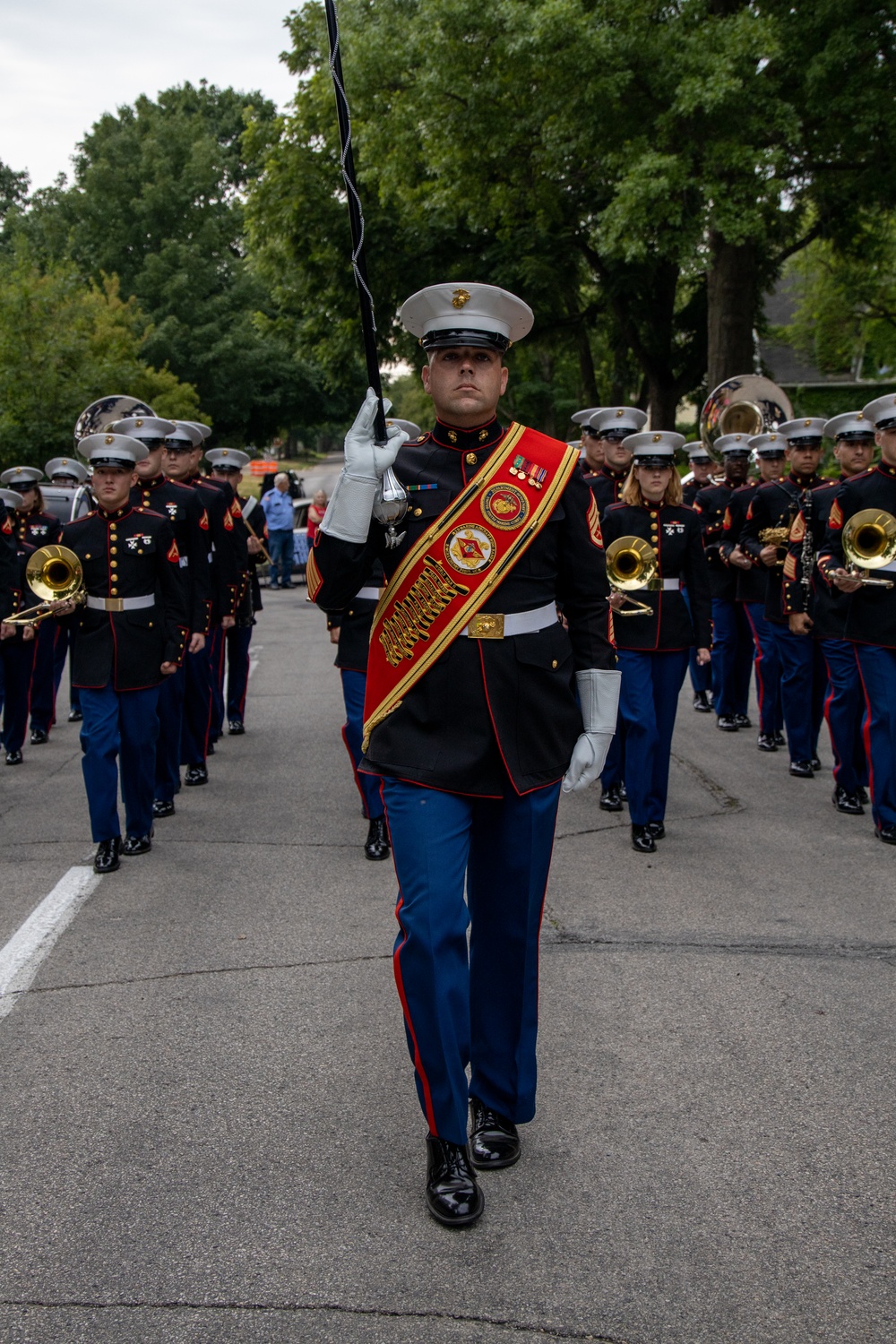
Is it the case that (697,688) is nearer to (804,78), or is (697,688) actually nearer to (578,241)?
(804,78)

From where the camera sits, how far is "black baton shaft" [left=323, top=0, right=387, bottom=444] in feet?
10.4

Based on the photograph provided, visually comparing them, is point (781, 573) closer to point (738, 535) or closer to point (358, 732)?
point (738, 535)

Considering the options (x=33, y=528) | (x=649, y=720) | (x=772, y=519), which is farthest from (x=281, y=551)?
(x=649, y=720)

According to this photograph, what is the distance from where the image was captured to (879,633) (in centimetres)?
695

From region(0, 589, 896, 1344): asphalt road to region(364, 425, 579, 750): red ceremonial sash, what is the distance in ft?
3.95

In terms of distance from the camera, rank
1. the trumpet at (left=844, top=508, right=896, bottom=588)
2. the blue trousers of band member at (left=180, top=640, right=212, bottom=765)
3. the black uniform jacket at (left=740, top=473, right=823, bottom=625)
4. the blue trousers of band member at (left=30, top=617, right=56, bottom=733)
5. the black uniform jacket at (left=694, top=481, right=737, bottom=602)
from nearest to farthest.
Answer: the trumpet at (left=844, top=508, right=896, bottom=588), the blue trousers of band member at (left=180, top=640, right=212, bottom=765), the black uniform jacket at (left=740, top=473, right=823, bottom=625), the blue trousers of band member at (left=30, top=617, right=56, bottom=733), the black uniform jacket at (left=694, top=481, right=737, bottom=602)

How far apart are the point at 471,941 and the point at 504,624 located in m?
0.84

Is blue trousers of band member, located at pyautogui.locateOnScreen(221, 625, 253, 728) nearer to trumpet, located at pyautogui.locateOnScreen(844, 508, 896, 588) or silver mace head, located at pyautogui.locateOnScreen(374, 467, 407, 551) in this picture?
trumpet, located at pyautogui.locateOnScreen(844, 508, 896, 588)

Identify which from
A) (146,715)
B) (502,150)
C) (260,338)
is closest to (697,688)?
(146,715)

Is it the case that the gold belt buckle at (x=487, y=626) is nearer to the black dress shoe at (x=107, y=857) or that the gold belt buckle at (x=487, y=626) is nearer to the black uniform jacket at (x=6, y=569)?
the black dress shoe at (x=107, y=857)

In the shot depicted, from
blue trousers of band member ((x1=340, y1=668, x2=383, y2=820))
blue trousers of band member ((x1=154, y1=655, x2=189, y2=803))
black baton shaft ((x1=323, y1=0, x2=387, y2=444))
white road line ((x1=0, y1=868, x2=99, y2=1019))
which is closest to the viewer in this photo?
black baton shaft ((x1=323, y1=0, x2=387, y2=444))

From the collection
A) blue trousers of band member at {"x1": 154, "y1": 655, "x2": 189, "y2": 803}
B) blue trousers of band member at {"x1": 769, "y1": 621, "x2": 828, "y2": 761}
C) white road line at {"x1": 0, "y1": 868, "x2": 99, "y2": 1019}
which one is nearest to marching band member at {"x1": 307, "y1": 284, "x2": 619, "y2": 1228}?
white road line at {"x1": 0, "y1": 868, "x2": 99, "y2": 1019}

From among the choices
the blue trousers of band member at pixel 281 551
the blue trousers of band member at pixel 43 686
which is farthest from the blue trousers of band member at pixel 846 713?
the blue trousers of band member at pixel 281 551

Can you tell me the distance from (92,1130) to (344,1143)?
0.71 m
